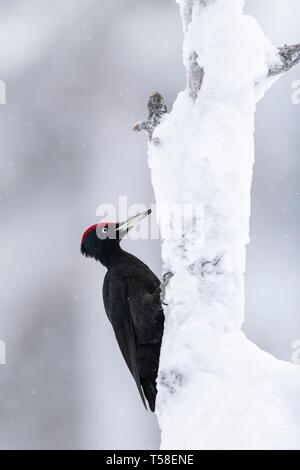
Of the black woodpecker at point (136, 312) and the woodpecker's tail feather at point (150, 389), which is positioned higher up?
the black woodpecker at point (136, 312)

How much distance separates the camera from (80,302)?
1612 cm

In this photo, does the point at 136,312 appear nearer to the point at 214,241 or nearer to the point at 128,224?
the point at 128,224

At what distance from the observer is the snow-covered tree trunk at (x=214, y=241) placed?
260cm

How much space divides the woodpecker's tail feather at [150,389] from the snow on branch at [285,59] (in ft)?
7.47

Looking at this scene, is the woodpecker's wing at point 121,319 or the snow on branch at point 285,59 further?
the woodpecker's wing at point 121,319

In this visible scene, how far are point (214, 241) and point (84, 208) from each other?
46.4ft

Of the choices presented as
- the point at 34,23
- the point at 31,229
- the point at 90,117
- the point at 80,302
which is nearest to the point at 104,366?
the point at 80,302

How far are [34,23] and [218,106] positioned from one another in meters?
19.2

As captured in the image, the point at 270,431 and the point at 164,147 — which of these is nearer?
the point at 270,431

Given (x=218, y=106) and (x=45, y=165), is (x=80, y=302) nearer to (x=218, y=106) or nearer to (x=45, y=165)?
(x=45, y=165)

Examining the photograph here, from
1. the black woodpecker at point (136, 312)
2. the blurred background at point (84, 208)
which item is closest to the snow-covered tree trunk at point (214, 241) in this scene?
the black woodpecker at point (136, 312)

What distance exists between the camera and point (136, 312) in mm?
4605
